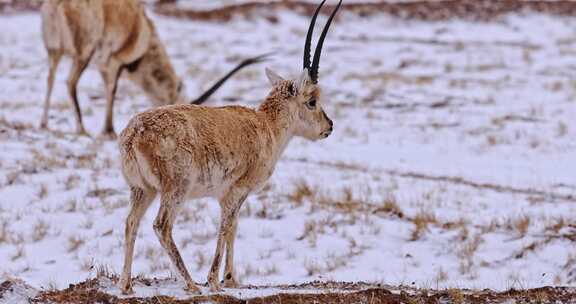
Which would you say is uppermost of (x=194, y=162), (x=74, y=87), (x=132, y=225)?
(x=194, y=162)

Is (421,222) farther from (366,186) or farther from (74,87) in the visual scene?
(74,87)

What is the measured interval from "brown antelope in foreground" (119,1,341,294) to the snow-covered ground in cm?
131

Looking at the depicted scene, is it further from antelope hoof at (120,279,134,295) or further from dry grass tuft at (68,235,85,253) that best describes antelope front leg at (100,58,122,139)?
antelope hoof at (120,279,134,295)

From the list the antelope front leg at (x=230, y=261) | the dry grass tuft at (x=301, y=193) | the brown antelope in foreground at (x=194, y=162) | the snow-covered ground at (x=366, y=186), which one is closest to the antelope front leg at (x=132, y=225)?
the brown antelope in foreground at (x=194, y=162)

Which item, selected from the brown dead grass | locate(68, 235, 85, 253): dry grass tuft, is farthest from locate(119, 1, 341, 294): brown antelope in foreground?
locate(68, 235, 85, 253): dry grass tuft

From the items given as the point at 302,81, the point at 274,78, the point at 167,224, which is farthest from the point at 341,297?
the point at 274,78

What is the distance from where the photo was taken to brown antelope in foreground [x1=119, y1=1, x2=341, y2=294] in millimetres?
5852

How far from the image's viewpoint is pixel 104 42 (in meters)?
14.4

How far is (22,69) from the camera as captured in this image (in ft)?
78.1

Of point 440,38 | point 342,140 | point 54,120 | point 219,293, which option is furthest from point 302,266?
point 440,38

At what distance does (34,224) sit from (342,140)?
25.1 ft

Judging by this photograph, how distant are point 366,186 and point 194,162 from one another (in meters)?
6.07

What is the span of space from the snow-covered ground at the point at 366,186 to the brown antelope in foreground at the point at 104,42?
90 centimetres

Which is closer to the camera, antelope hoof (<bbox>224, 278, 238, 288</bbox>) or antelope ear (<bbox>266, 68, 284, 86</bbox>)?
antelope hoof (<bbox>224, 278, 238, 288</bbox>)
